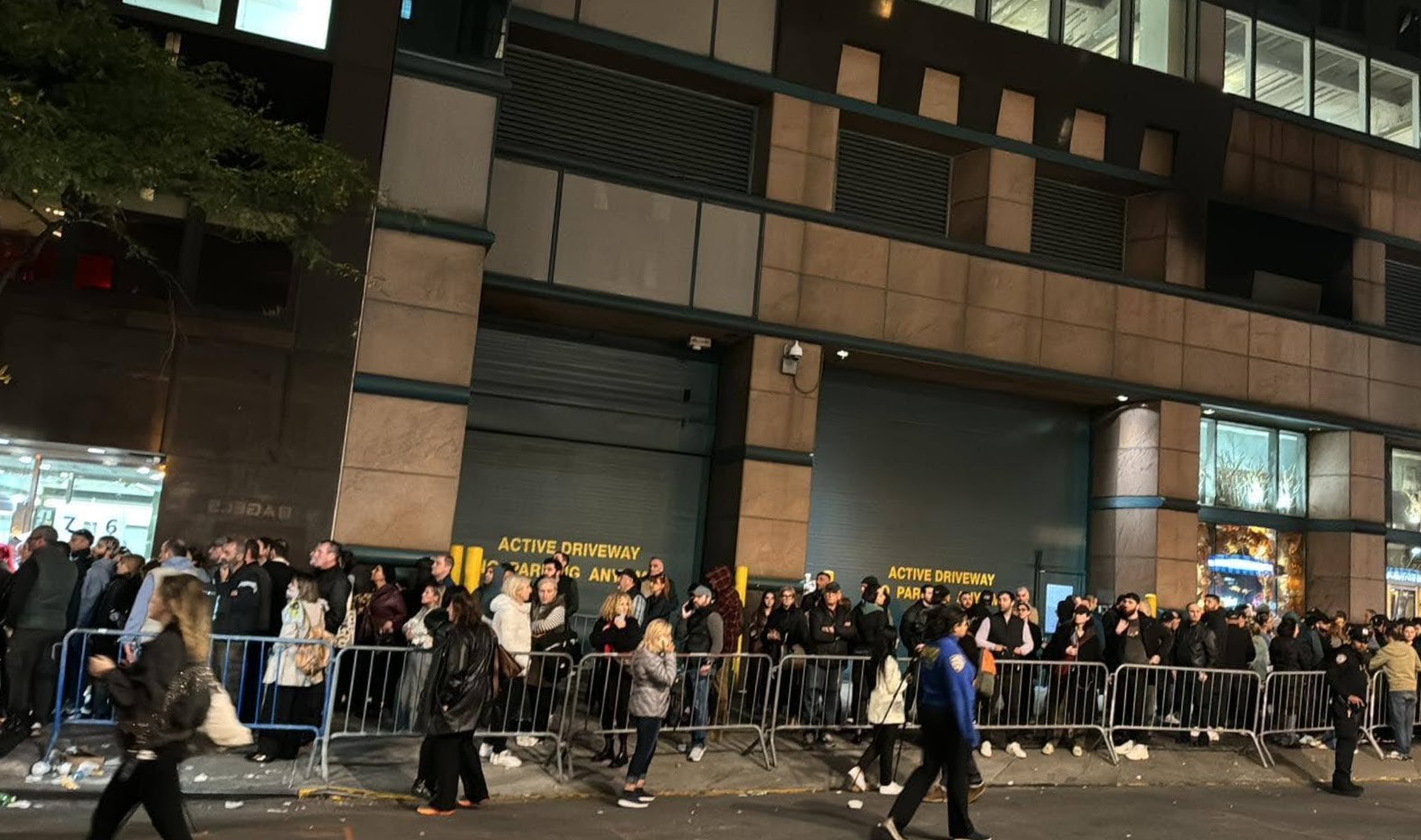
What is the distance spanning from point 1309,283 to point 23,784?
2158 cm

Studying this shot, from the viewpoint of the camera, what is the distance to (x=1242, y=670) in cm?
1357

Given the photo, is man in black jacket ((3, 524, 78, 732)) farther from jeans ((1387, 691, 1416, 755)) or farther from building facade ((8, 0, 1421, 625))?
jeans ((1387, 691, 1416, 755))

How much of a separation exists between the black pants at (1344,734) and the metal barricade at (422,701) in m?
8.45

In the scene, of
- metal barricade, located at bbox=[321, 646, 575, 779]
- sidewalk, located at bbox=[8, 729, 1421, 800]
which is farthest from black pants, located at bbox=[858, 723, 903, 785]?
metal barricade, located at bbox=[321, 646, 575, 779]

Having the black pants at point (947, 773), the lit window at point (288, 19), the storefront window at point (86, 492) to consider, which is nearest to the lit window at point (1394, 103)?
the black pants at point (947, 773)

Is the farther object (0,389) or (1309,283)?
(1309,283)

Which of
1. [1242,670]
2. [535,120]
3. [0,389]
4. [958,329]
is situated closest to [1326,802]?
[1242,670]

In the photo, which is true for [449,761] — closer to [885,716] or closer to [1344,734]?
[885,716]

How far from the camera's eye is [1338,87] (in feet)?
73.5

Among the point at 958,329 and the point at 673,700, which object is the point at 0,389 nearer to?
the point at 673,700

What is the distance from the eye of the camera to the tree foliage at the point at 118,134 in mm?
9203

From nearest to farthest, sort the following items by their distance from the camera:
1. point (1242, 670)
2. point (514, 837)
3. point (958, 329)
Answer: point (514, 837) < point (1242, 670) < point (958, 329)

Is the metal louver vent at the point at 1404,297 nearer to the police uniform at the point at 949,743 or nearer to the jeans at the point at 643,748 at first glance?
the police uniform at the point at 949,743

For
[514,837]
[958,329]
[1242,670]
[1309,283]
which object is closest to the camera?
[514,837]
